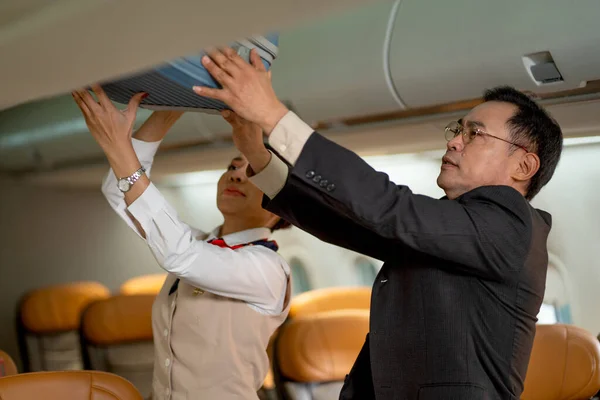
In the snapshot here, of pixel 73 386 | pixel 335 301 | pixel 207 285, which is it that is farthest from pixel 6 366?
pixel 335 301

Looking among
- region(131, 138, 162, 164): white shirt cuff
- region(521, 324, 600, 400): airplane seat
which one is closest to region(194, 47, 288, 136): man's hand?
region(131, 138, 162, 164): white shirt cuff

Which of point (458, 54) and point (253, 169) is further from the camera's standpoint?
point (458, 54)

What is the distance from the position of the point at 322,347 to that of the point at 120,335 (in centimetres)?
240

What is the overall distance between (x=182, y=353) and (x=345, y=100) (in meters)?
1.38

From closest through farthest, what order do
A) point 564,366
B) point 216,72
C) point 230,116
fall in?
point 216,72, point 230,116, point 564,366

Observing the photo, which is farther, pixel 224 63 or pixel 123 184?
pixel 123 184

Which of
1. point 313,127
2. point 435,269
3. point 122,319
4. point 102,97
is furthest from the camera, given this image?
point 122,319

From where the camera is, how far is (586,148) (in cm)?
423

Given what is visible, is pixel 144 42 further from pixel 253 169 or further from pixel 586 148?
pixel 586 148

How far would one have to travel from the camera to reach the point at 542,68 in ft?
8.26

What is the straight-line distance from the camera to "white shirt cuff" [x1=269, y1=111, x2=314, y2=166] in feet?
4.87

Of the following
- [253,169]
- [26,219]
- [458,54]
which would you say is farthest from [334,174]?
[26,219]

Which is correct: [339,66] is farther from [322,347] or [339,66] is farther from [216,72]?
[216,72]

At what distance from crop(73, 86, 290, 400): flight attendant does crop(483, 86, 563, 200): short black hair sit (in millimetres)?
948
